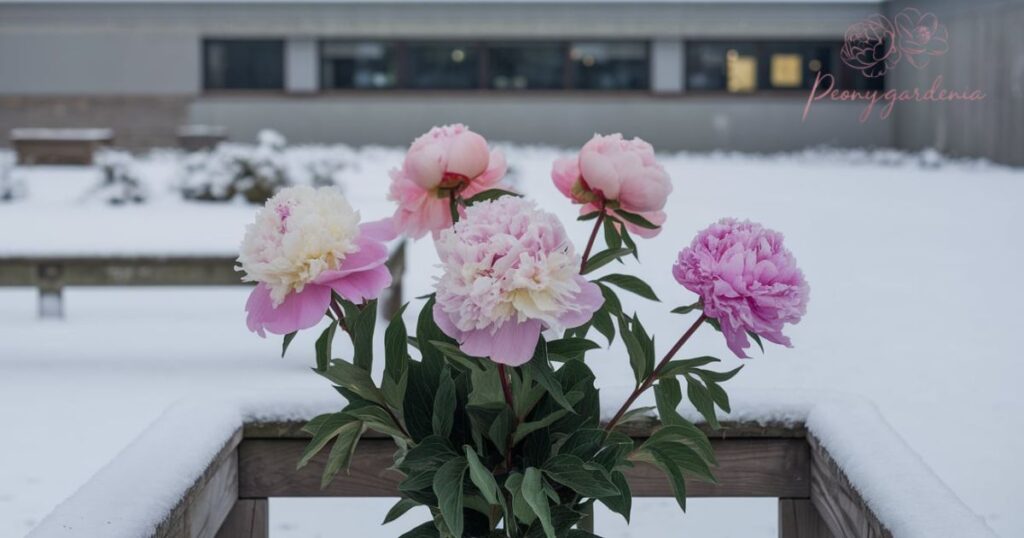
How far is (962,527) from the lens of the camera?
134cm

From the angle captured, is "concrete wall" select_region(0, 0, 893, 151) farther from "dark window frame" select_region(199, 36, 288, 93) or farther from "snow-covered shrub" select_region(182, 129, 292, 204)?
"snow-covered shrub" select_region(182, 129, 292, 204)

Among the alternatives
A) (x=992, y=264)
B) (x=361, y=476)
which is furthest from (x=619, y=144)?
(x=992, y=264)

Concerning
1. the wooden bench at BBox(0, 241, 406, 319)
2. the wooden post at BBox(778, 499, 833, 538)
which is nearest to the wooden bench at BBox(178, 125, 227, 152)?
the wooden bench at BBox(0, 241, 406, 319)

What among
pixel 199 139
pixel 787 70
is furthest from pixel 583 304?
pixel 787 70

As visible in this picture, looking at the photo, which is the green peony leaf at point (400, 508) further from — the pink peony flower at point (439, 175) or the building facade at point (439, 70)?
the building facade at point (439, 70)

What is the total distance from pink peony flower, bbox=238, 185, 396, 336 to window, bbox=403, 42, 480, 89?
22794 millimetres

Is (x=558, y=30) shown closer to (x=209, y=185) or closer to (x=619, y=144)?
(x=209, y=185)

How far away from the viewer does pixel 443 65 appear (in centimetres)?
2377

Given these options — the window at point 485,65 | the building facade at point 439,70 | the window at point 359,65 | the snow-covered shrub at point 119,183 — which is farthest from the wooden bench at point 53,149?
the snow-covered shrub at point 119,183

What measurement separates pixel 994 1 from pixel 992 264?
33.8 feet

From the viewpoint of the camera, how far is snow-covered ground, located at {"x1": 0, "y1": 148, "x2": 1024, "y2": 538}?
392 centimetres

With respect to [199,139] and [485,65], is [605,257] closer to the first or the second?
[199,139]

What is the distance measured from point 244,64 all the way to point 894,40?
11708 millimetres

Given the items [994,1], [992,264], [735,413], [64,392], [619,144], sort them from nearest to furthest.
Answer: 1. [619,144]
2. [735,413]
3. [64,392]
4. [992,264]
5. [994,1]
